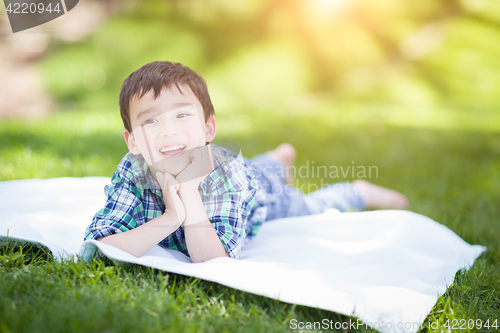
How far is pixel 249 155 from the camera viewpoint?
3336mm

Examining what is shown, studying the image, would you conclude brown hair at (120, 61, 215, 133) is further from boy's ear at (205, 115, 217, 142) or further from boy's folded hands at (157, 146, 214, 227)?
boy's folded hands at (157, 146, 214, 227)

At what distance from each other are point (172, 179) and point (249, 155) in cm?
195

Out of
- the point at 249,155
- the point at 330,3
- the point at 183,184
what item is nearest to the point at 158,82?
→ the point at 183,184

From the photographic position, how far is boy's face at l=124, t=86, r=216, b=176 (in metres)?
1.38

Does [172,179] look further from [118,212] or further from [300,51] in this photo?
[300,51]

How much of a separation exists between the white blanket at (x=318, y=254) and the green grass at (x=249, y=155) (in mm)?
54

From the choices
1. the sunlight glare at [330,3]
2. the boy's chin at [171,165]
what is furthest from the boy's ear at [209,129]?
the sunlight glare at [330,3]

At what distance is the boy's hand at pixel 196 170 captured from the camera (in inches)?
55.9

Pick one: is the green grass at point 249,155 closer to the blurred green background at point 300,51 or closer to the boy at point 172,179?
the boy at point 172,179

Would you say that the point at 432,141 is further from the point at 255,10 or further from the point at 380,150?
the point at 255,10

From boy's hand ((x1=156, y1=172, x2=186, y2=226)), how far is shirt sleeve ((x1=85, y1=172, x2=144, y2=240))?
0.48 ft

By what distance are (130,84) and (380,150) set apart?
8.52 ft

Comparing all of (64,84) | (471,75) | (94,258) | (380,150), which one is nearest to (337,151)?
(380,150)

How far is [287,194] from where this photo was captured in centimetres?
214
